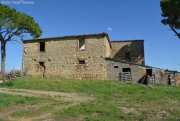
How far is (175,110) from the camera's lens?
13.5 meters

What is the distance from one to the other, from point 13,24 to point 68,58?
34.1 feet

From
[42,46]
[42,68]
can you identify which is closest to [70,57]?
[42,68]

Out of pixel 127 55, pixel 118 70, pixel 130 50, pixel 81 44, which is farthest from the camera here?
pixel 127 55

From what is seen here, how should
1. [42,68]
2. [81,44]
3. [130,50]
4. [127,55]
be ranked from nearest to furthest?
[81,44]
[42,68]
[130,50]
[127,55]

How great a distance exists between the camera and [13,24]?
3875 cm

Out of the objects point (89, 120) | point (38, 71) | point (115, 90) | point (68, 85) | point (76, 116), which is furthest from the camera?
point (38, 71)

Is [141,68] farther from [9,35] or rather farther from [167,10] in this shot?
[9,35]

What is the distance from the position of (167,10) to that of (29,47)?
56.9 feet

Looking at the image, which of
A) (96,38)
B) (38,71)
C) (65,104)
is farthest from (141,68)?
(65,104)

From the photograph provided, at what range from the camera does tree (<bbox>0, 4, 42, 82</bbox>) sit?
37934 millimetres

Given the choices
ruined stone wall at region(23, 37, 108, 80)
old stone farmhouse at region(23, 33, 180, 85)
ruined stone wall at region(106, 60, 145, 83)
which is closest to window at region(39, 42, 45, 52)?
old stone farmhouse at region(23, 33, 180, 85)

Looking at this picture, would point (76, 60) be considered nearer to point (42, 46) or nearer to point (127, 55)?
point (42, 46)

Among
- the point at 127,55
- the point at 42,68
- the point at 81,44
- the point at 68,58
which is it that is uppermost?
the point at 81,44

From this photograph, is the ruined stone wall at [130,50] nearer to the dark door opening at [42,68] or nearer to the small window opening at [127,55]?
the small window opening at [127,55]
